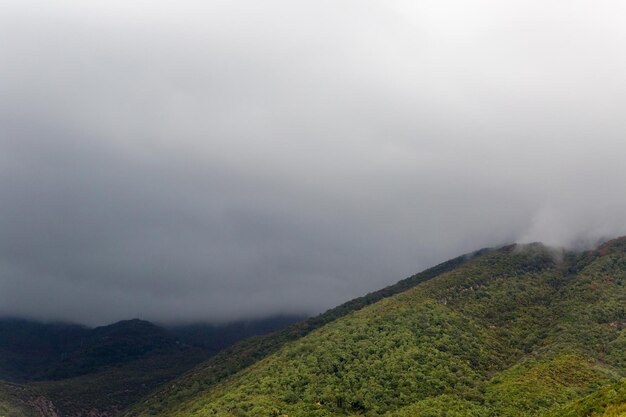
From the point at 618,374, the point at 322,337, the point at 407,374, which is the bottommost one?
the point at 618,374

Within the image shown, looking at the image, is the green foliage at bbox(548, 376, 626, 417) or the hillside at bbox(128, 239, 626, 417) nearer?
the green foliage at bbox(548, 376, 626, 417)

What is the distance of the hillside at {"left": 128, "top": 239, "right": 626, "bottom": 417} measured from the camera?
416ft

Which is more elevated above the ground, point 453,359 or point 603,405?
point 603,405

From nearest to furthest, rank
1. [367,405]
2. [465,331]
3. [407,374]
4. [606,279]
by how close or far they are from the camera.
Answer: [367,405] → [407,374] → [465,331] → [606,279]

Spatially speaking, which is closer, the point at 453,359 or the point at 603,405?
the point at 603,405

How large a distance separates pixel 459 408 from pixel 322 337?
191 feet

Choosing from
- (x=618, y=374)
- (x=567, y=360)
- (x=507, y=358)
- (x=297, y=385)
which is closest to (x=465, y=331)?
(x=507, y=358)

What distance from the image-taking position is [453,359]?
5842 inches

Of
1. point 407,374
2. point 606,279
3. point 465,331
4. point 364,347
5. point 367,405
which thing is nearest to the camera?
point 367,405

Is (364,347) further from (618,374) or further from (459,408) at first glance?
(618,374)

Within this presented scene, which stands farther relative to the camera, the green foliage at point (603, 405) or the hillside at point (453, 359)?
the hillside at point (453, 359)

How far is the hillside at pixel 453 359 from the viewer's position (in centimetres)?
12675

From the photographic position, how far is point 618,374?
134 m

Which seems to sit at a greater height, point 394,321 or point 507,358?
point 394,321
